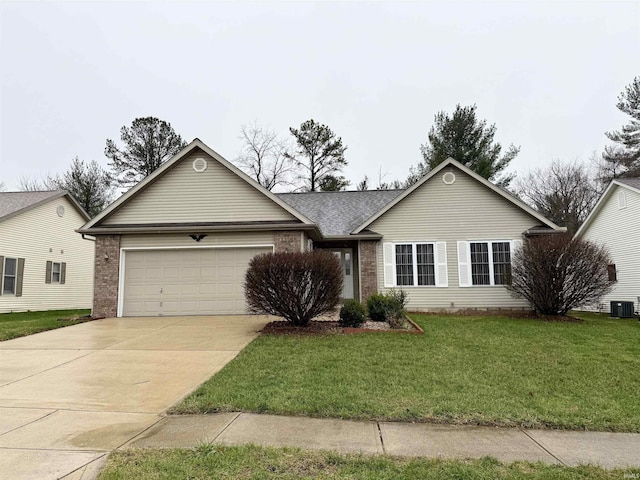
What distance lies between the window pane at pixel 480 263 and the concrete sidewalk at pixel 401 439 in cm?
1105

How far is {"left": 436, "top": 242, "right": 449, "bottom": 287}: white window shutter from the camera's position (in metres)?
15.1

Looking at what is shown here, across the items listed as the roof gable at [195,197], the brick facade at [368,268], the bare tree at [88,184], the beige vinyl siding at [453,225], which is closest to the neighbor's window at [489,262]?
the beige vinyl siding at [453,225]

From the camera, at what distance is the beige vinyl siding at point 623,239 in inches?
629

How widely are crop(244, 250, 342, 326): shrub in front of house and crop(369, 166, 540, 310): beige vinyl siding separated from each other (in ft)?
18.9

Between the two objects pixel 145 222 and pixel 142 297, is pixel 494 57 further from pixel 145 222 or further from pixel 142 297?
pixel 142 297

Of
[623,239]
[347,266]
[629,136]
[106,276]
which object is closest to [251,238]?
[106,276]

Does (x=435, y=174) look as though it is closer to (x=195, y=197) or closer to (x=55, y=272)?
(x=195, y=197)

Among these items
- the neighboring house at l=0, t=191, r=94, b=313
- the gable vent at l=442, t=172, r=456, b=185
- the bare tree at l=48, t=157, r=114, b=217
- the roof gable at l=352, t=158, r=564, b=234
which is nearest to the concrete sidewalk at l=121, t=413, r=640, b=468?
the roof gable at l=352, t=158, r=564, b=234

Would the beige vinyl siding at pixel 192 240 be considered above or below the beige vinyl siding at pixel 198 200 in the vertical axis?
below

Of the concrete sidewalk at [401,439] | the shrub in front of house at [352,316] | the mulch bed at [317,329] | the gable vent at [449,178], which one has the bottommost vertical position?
the concrete sidewalk at [401,439]

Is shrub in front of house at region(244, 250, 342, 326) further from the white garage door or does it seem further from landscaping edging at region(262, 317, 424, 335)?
the white garage door

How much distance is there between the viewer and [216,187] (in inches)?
551

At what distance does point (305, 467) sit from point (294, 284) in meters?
6.45

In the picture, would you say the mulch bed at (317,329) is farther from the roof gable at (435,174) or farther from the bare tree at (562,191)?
the bare tree at (562,191)
